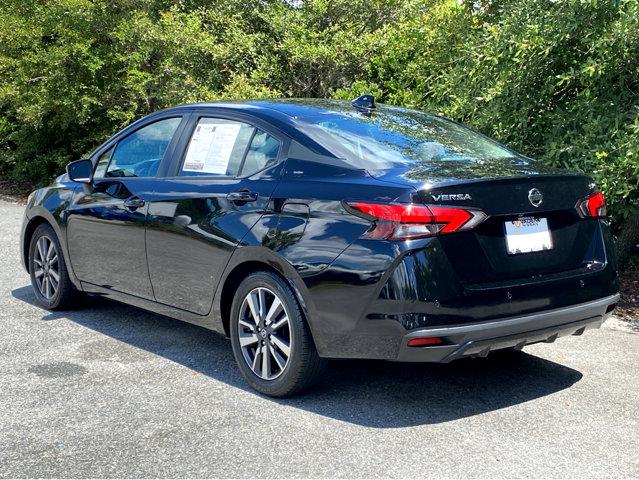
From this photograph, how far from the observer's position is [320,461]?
382cm

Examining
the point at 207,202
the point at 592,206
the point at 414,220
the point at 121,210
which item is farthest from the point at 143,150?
the point at 592,206

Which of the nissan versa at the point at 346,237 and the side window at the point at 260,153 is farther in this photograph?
the side window at the point at 260,153

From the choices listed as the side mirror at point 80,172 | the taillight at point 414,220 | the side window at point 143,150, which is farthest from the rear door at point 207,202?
the side mirror at point 80,172

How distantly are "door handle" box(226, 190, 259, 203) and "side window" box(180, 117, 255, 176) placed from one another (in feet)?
0.64

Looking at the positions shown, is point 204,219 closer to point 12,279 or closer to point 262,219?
point 262,219

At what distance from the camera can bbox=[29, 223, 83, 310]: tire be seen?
21.4 feet

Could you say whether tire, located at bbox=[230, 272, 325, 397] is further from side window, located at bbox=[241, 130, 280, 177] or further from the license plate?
the license plate

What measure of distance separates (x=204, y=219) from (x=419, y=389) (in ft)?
5.30

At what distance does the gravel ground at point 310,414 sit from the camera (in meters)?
3.80

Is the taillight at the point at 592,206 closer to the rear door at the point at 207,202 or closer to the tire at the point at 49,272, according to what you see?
the rear door at the point at 207,202

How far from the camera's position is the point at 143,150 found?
5.86 metres

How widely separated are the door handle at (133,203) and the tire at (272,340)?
115 cm

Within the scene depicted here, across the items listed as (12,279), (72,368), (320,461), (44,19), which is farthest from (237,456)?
(44,19)

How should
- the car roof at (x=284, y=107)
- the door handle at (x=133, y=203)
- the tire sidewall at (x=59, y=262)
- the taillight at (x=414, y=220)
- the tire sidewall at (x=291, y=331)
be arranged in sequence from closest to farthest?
the taillight at (x=414, y=220), the tire sidewall at (x=291, y=331), the car roof at (x=284, y=107), the door handle at (x=133, y=203), the tire sidewall at (x=59, y=262)
